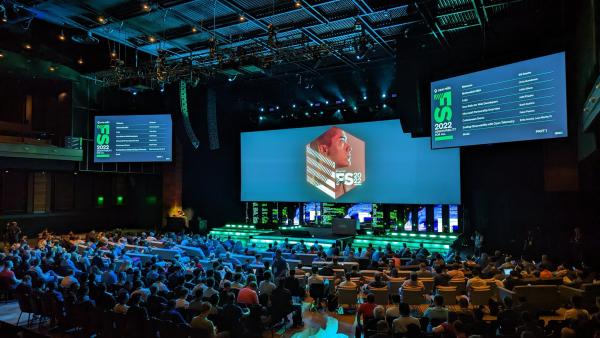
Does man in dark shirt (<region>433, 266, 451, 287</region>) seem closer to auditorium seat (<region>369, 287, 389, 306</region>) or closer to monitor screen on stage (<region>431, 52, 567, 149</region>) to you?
auditorium seat (<region>369, 287, 389, 306</region>)

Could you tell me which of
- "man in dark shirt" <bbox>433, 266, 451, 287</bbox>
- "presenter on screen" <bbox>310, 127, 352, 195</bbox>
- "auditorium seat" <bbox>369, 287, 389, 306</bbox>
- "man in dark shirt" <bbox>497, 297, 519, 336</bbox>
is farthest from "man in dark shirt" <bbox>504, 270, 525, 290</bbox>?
"presenter on screen" <bbox>310, 127, 352, 195</bbox>

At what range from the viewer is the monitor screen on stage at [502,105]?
1048cm

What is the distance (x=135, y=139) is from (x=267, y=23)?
35.0ft

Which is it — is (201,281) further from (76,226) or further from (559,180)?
(76,226)

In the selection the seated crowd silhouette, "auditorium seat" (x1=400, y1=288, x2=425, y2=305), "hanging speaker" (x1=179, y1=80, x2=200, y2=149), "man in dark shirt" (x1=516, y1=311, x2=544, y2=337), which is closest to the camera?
"man in dark shirt" (x1=516, y1=311, x2=544, y2=337)

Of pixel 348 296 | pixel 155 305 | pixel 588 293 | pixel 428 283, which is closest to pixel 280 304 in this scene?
pixel 348 296

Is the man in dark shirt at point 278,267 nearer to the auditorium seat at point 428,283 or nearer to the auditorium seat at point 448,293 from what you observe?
the auditorium seat at point 428,283

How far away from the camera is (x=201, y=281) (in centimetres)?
898

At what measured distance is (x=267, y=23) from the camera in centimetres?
1433

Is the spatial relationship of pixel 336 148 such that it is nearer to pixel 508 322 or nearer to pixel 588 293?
pixel 588 293

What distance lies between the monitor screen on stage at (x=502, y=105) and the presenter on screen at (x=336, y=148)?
7911 millimetres

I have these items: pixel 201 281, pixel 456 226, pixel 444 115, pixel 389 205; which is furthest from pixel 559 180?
pixel 201 281

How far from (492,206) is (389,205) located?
5.70m

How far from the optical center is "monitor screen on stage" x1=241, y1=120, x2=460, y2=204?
18750 millimetres
